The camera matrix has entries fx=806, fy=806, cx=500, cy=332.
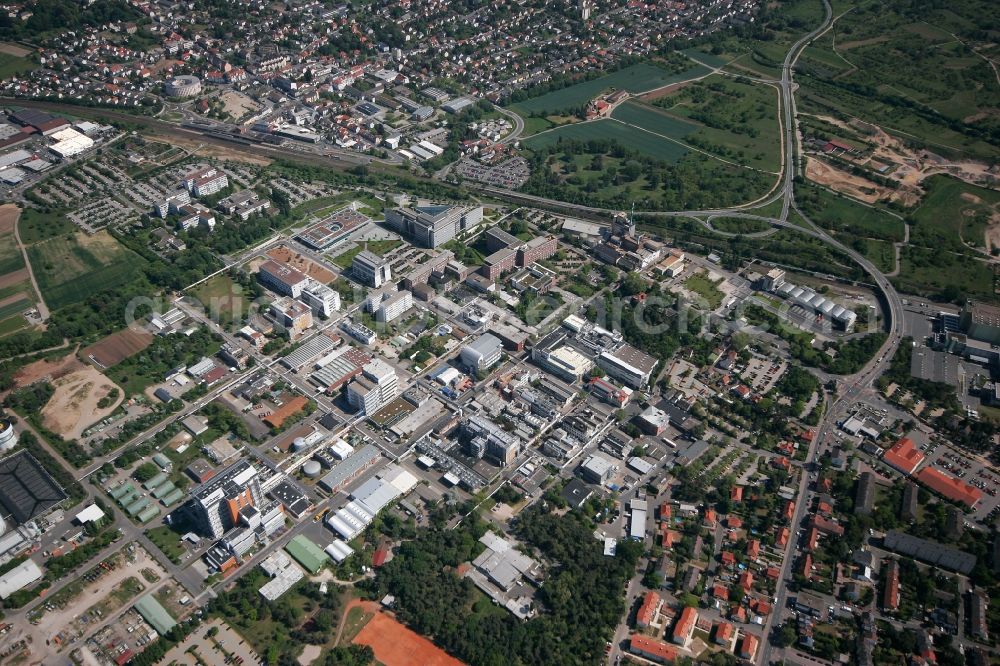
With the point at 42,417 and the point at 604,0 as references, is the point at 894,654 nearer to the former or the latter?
the point at 42,417

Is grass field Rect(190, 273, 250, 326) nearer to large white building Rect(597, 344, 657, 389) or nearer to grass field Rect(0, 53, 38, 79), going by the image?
large white building Rect(597, 344, 657, 389)

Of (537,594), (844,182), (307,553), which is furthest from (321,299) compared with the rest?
(844,182)

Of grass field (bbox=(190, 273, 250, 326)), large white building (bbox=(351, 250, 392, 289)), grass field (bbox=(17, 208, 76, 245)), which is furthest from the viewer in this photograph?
grass field (bbox=(17, 208, 76, 245))

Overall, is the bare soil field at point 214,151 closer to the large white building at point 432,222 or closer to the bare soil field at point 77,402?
the large white building at point 432,222

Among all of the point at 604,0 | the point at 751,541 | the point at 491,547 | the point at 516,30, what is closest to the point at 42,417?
the point at 491,547

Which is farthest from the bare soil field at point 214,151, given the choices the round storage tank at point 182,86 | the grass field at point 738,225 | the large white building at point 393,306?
the grass field at point 738,225

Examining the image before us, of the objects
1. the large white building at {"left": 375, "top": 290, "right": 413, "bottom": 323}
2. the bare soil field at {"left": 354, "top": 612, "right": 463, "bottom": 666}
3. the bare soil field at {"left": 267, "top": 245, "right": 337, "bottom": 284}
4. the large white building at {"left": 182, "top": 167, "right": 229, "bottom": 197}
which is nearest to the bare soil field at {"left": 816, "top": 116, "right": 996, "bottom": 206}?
the large white building at {"left": 375, "top": 290, "right": 413, "bottom": 323}
